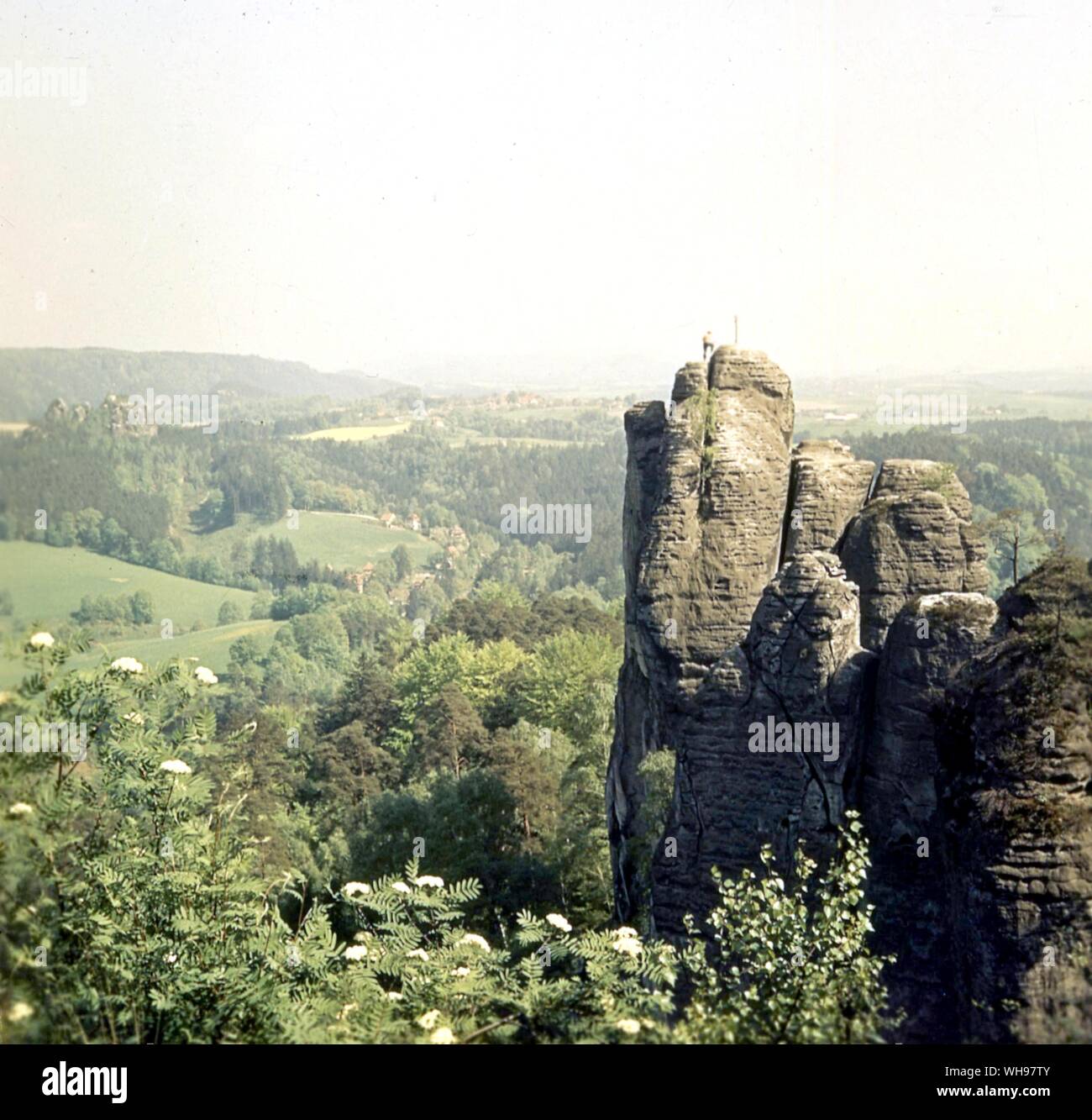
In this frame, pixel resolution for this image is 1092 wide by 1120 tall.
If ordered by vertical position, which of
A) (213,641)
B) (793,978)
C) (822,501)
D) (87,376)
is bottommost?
(213,641)

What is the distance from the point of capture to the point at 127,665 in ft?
33.6

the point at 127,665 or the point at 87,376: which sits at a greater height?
the point at 87,376

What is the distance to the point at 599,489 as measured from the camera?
173250 mm

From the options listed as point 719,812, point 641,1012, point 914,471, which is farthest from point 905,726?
point 641,1012

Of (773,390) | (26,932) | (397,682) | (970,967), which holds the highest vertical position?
(773,390)

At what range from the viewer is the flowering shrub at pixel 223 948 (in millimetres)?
8805

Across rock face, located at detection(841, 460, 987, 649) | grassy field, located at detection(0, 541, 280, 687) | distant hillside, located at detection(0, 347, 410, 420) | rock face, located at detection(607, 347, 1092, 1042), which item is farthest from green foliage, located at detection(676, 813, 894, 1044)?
rock face, located at detection(841, 460, 987, 649)

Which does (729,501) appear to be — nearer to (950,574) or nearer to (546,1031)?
(950,574)

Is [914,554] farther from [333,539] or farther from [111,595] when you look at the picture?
[333,539]

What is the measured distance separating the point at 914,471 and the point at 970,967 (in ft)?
34.3

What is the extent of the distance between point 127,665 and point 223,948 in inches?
90.7

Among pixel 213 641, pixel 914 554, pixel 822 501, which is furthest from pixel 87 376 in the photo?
pixel 213 641

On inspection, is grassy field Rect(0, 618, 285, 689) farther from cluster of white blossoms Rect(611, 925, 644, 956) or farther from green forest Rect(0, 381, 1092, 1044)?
cluster of white blossoms Rect(611, 925, 644, 956)

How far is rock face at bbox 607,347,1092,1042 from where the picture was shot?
45.7 feet
